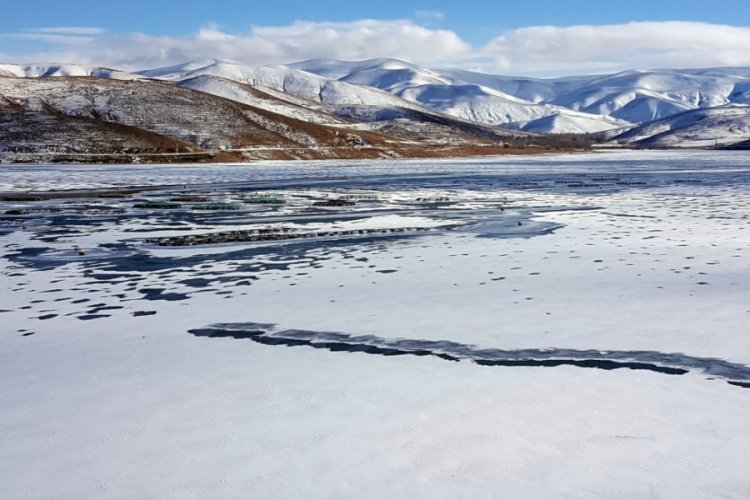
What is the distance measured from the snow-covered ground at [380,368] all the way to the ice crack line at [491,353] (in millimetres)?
45

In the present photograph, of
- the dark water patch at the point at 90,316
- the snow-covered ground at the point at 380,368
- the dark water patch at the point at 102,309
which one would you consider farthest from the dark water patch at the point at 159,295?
the dark water patch at the point at 90,316

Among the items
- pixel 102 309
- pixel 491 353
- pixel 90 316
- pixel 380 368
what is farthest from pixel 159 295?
pixel 491 353

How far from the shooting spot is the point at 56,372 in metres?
9.41

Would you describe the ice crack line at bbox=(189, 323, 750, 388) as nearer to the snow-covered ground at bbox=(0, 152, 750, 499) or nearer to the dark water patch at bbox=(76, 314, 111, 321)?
the snow-covered ground at bbox=(0, 152, 750, 499)

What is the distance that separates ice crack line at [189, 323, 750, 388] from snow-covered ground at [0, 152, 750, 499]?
0.04 m

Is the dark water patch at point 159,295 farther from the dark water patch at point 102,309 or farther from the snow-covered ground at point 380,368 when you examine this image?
the dark water patch at point 102,309

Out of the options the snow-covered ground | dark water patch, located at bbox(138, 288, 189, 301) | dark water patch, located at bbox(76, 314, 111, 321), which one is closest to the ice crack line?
the snow-covered ground

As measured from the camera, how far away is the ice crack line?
29.7 ft

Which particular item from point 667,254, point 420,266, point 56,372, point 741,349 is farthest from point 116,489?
point 667,254

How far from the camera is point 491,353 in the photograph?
32.5ft

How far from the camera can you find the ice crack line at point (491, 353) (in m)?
9.05

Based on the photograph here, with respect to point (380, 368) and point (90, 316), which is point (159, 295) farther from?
point (380, 368)

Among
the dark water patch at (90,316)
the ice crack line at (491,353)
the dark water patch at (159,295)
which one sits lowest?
the ice crack line at (491,353)

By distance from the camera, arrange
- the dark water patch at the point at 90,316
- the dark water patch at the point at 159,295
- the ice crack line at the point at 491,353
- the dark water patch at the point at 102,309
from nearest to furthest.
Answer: the ice crack line at the point at 491,353, the dark water patch at the point at 90,316, the dark water patch at the point at 102,309, the dark water patch at the point at 159,295
